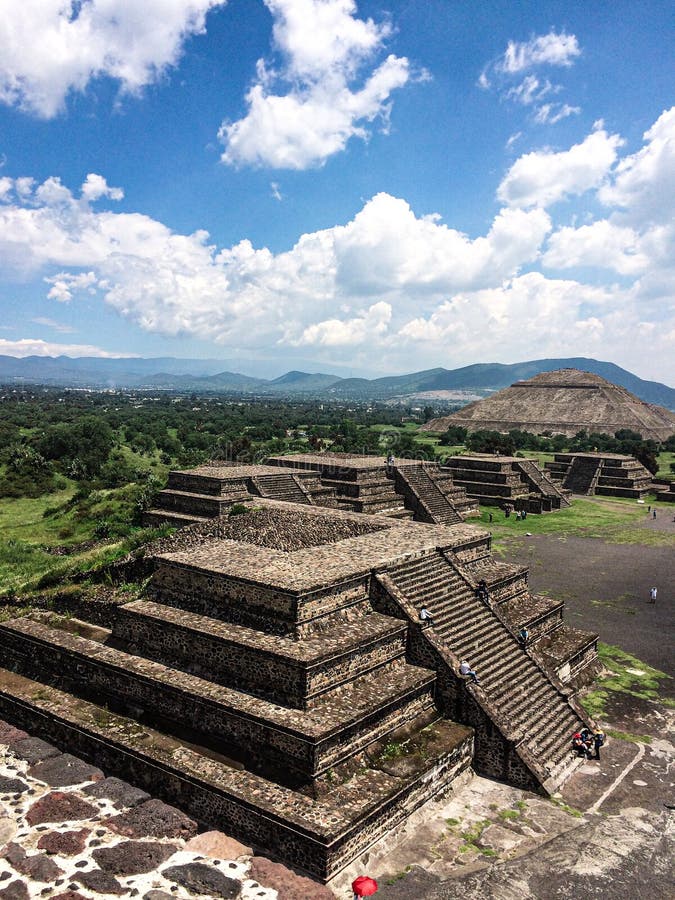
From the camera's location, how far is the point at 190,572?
39.8ft

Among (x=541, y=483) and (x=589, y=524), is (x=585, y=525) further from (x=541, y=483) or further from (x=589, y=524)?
(x=541, y=483)

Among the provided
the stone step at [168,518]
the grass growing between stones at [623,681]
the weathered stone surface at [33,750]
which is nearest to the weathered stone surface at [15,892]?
the weathered stone surface at [33,750]

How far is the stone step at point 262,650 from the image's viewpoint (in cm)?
962

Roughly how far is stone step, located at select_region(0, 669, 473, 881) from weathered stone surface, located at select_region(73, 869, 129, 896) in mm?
1916

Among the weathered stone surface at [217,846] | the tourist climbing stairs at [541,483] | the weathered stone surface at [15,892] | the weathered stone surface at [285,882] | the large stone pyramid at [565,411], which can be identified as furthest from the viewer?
the large stone pyramid at [565,411]

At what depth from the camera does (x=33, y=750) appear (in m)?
10.0

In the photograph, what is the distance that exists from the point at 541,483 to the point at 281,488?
22735 mm

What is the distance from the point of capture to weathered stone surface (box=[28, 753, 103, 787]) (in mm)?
9164

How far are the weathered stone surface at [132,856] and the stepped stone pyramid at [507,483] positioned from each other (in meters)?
32.6

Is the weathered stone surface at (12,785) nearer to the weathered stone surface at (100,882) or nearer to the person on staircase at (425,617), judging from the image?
the weathered stone surface at (100,882)

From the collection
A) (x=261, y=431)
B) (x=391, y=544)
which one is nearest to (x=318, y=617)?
(x=391, y=544)

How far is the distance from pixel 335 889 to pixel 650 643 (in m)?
12.2

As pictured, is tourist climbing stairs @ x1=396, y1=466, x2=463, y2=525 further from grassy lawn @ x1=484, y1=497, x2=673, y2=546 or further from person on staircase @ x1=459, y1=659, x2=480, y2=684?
person on staircase @ x1=459, y1=659, x2=480, y2=684

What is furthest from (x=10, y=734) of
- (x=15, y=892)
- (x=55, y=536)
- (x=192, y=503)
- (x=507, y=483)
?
(x=507, y=483)
